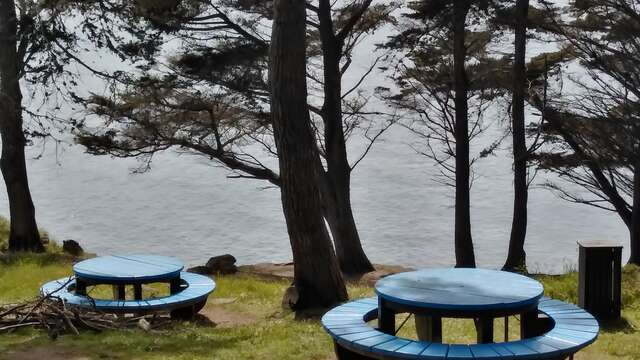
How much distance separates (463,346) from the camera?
4.00m

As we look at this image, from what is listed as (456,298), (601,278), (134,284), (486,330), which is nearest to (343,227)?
(134,284)

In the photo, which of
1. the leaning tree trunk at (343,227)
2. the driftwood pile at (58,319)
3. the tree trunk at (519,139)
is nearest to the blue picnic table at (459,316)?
the driftwood pile at (58,319)

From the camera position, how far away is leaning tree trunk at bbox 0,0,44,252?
13.6m

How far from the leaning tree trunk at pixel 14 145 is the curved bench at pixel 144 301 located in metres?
6.91

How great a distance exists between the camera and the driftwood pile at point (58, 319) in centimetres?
590

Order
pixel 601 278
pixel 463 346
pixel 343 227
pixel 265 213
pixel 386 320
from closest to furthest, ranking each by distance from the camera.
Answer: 1. pixel 463 346
2. pixel 386 320
3. pixel 601 278
4. pixel 343 227
5. pixel 265 213

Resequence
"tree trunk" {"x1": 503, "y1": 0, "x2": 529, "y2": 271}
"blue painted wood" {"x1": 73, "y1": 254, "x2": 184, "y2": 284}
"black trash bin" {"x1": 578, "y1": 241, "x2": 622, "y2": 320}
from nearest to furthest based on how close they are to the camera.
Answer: "black trash bin" {"x1": 578, "y1": 241, "x2": 622, "y2": 320} → "blue painted wood" {"x1": 73, "y1": 254, "x2": 184, "y2": 284} → "tree trunk" {"x1": 503, "y1": 0, "x2": 529, "y2": 271}

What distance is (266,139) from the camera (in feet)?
50.3

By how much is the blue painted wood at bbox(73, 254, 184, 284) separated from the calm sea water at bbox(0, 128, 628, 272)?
33.3 feet

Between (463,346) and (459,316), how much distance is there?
15 cm

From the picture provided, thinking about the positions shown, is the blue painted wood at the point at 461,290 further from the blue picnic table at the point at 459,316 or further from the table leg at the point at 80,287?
the table leg at the point at 80,287

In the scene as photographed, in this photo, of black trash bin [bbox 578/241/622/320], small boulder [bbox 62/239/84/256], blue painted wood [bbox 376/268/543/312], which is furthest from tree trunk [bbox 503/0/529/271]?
blue painted wood [bbox 376/268/543/312]

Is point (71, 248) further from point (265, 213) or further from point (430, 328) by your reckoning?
point (430, 328)

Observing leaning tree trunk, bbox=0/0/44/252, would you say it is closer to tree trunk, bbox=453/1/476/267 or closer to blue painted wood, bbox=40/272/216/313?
blue painted wood, bbox=40/272/216/313
